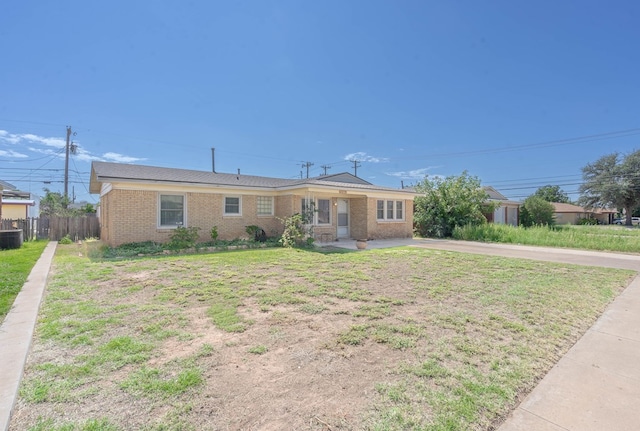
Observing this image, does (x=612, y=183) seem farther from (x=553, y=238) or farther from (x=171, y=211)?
(x=171, y=211)

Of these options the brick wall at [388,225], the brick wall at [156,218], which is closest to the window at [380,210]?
the brick wall at [388,225]

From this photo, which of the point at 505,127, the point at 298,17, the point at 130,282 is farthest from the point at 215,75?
the point at 505,127

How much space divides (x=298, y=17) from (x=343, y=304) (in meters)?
11.4

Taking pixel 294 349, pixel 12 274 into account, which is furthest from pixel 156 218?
pixel 294 349

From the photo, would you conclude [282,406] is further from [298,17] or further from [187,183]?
[298,17]

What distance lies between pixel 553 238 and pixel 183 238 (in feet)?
55.9

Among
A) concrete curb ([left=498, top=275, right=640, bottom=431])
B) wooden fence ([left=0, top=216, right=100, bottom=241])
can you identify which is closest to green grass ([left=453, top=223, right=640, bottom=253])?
concrete curb ([left=498, top=275, right=640, bottom=431])

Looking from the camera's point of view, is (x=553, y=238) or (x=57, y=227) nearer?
(x=553, y=238)

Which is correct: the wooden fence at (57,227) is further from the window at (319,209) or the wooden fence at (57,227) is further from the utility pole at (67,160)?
the window at (319,209)

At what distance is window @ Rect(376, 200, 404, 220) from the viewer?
16.9 metres

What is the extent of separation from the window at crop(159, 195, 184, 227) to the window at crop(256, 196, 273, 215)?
349cm

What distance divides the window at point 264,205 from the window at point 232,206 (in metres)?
0.99

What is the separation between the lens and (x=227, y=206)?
13977mm

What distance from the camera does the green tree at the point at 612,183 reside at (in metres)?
42.6
